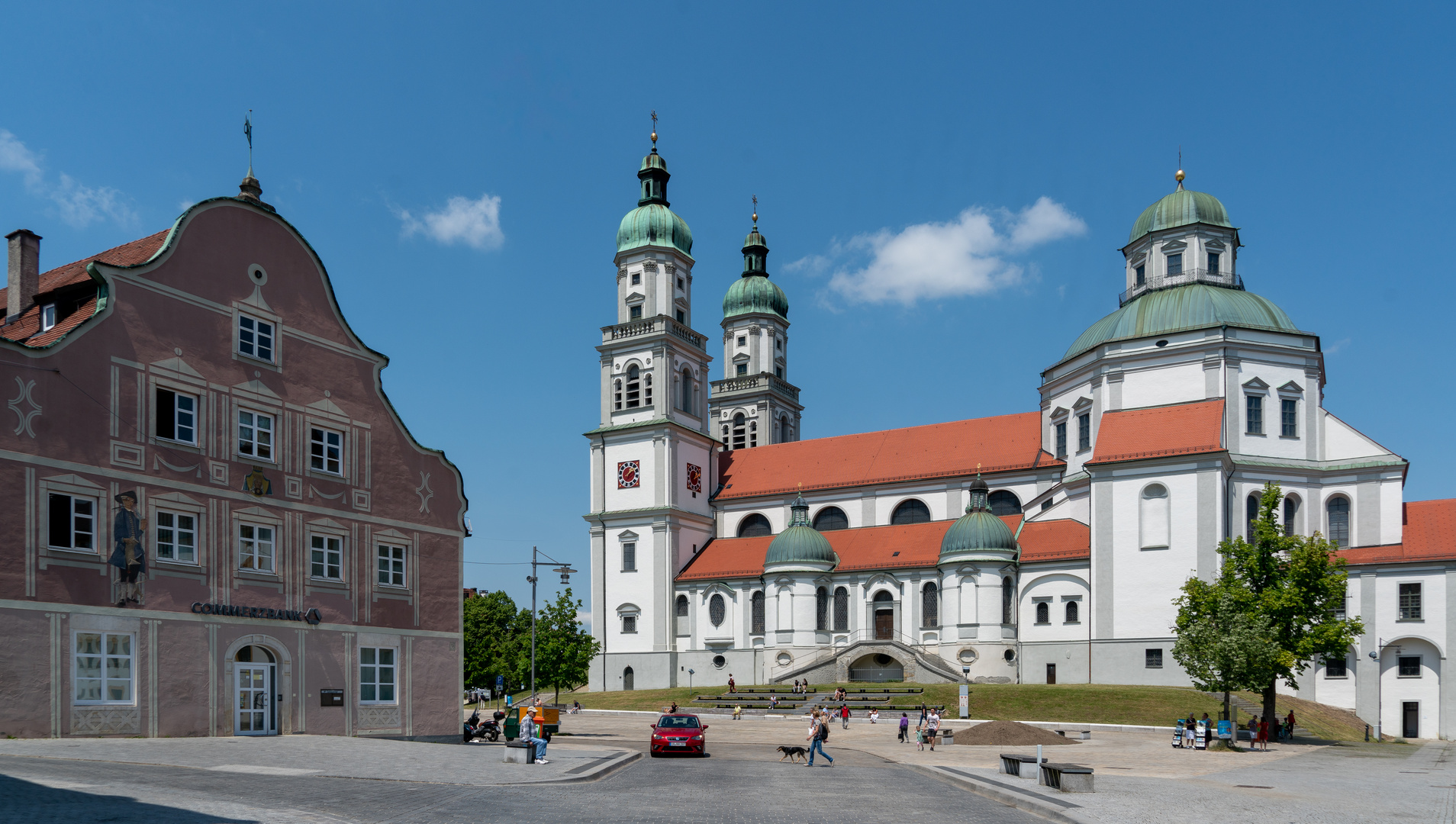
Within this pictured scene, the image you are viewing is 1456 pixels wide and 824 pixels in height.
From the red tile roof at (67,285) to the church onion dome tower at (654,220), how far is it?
5017 centimetres

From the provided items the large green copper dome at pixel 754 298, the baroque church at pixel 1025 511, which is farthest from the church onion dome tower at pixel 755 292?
the baroque church at pixel 1025 511

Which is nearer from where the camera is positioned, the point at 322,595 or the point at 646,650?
the point at 322,595

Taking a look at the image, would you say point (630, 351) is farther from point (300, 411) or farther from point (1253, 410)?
point (300, 411)

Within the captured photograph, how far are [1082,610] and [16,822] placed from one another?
5615 centimetres

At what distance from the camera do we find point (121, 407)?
2820cm

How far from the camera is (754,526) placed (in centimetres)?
8125

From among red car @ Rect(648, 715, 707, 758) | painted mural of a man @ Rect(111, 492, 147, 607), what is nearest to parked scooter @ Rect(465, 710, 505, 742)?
red car @ Rect(648, 715, 707, 758)

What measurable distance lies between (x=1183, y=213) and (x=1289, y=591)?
104 feet

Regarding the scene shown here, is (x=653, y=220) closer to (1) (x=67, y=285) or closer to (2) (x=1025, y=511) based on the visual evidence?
(2) (x=1025, y=511)

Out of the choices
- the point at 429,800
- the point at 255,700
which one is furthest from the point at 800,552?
the point at 429,800

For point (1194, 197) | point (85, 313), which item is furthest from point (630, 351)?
point (85, 313)

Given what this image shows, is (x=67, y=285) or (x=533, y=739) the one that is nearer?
(x=533, y=739)

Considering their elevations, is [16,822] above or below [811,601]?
above

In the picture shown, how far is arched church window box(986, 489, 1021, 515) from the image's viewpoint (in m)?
71.0
